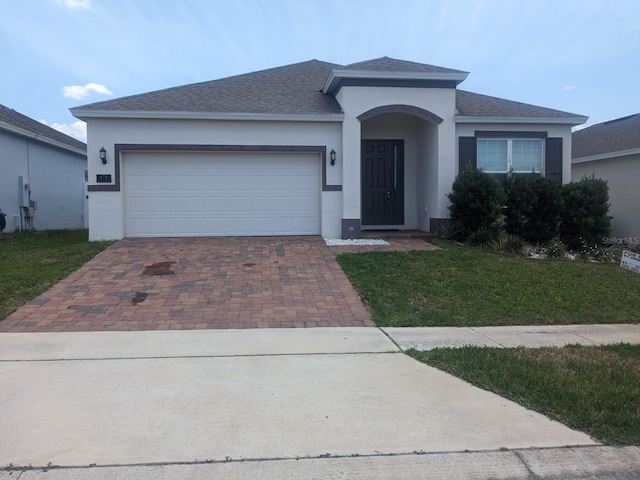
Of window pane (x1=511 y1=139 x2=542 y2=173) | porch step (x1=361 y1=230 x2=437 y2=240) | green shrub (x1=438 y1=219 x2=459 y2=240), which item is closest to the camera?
green shrub (x1=438 y1=219 x2=459 y2=240)

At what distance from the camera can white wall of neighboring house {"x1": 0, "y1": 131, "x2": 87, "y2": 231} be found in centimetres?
1777

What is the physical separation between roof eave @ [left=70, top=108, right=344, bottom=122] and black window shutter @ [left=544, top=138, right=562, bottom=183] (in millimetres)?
6095

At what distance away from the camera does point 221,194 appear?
46.8 ft

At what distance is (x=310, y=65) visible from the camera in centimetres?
1936

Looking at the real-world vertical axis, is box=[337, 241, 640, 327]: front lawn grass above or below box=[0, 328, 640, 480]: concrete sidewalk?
above

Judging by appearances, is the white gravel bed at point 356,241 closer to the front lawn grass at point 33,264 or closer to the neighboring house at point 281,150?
the neighboring house at point 281,150

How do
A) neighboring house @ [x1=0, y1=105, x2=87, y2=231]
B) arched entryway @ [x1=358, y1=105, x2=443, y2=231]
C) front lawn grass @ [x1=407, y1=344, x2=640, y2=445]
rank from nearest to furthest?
front lawn grass @ [x1=407, y1=344, x2=640, y2=445] → arched entryway @ [x1=358, y1=105, x2=443, y2=231] → neighboring house @ [x1=0, y1=105, x2=87, y2=231]

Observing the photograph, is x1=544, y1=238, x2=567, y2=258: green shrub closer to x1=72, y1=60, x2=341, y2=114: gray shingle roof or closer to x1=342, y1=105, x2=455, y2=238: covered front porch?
x1=342, y1=105, x2=455, y2=238: covered front porch

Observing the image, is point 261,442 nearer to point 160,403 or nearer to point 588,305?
point 160,403

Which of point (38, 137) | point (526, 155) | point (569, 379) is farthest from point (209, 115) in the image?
point (569, 379)

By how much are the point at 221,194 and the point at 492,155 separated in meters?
7.70

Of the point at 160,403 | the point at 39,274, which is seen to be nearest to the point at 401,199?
the point at 39,274

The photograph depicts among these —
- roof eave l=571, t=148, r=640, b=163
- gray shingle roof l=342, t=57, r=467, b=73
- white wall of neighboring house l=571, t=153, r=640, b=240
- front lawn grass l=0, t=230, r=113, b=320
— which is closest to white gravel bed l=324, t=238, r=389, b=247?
gray shingle roof l=342, t=57, r=467, b=73

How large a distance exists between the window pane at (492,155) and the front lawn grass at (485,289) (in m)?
3.69
